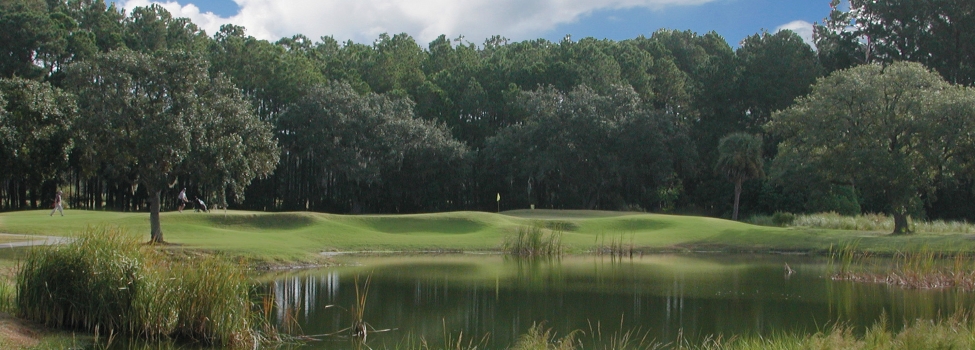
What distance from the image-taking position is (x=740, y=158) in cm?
5350

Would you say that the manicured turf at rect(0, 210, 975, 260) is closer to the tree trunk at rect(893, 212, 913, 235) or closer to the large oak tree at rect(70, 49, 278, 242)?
the tree trunk at rect(893, 212, 913, 235)

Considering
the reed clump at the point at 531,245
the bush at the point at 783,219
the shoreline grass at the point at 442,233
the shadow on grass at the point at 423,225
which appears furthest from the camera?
the bush at the point at 783,219

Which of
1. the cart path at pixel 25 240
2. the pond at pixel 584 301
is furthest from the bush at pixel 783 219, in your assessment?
the cart path at pixel 25 240

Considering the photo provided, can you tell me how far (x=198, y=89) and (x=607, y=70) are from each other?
4657cm

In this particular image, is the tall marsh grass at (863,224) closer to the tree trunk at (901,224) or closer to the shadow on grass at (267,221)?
the tree trunk at (901,224)

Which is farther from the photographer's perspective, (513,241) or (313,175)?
(313,175)

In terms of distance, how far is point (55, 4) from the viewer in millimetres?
75000

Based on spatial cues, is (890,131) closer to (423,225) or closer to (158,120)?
(423,225)

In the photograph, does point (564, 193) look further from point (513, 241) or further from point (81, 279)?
point (81, 279)

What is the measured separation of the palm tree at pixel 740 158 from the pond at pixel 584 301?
2596 cm

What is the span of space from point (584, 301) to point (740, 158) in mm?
36983

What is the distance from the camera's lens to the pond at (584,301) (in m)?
15.7

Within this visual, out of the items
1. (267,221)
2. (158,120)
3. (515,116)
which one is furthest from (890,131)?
(515,116)

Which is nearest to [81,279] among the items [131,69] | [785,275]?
[131,69]
